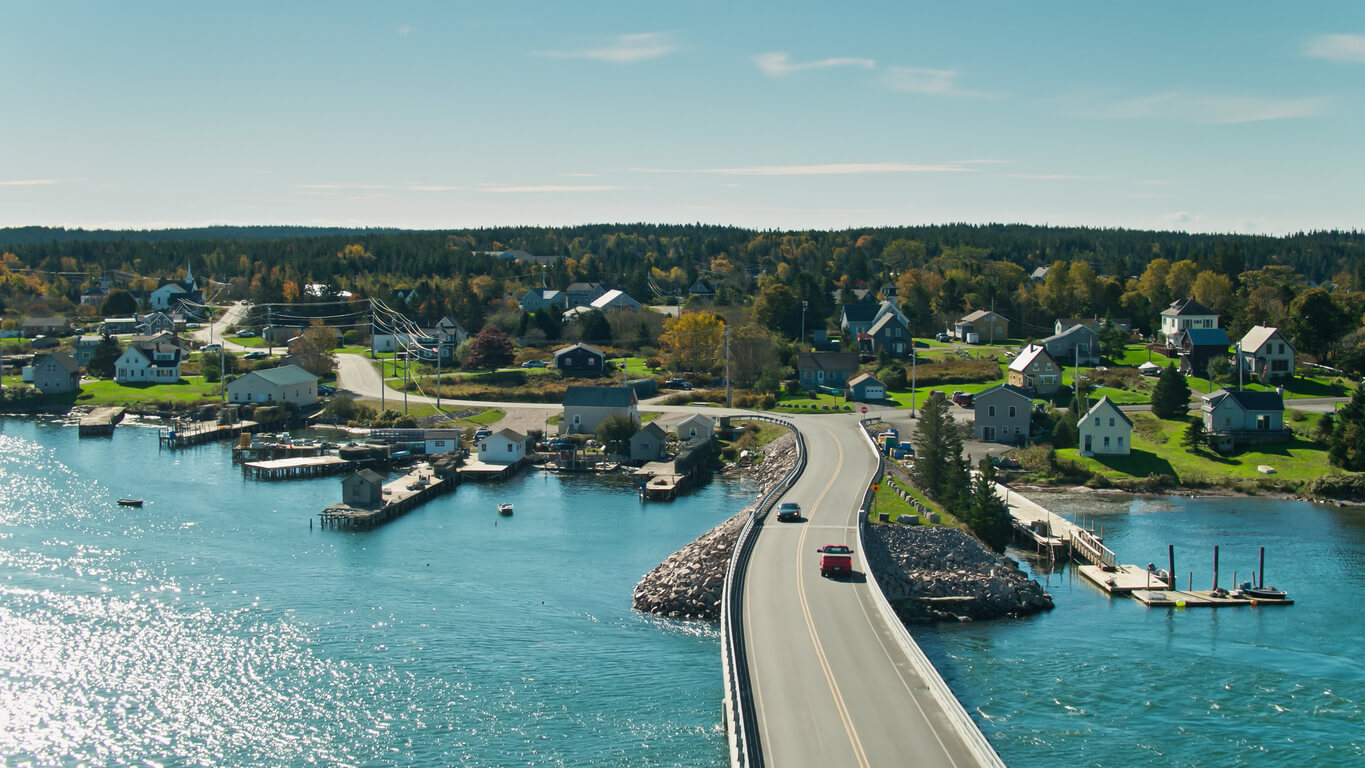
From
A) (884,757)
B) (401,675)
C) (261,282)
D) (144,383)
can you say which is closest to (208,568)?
(401,675)

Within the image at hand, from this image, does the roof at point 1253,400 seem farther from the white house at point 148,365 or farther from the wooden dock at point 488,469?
the white house at point 148,365

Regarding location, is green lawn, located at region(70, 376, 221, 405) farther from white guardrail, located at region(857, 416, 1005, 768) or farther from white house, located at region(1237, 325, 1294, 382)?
white house, located at region(1237, 325, 1294, 382)

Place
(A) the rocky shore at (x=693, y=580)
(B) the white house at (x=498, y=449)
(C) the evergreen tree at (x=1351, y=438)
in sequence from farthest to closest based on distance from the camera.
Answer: (B) the white house at (x=498, y=449) < (C) the evergreen tree at (x=1351, y=438) < (A) the rocky shore at (x=693, y=580)

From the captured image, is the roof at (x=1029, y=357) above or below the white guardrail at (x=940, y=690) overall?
above

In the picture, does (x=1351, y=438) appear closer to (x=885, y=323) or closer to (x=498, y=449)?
(x=885, y=323)

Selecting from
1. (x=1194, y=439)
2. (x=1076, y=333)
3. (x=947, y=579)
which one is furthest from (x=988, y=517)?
(x=1076, y=333)

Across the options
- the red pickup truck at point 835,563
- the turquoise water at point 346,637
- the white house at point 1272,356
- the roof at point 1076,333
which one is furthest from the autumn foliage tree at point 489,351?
the red pickup truck at point 835,563
